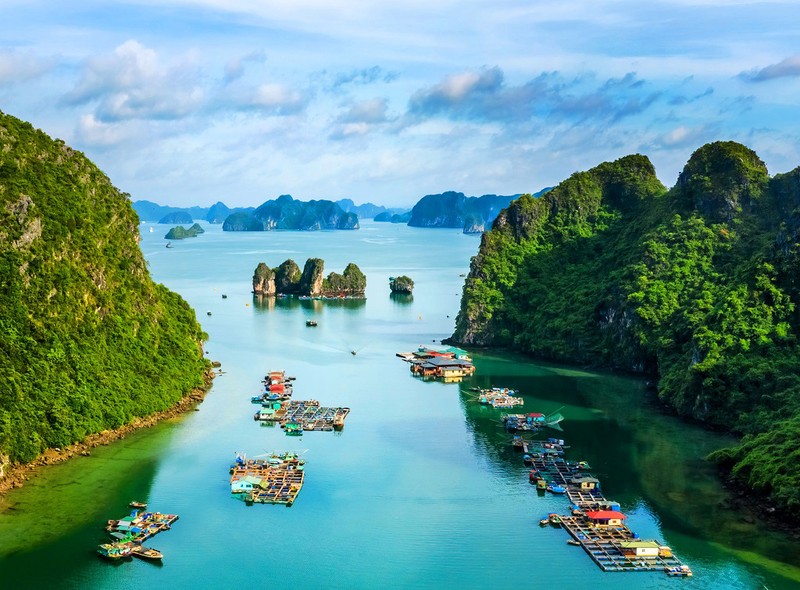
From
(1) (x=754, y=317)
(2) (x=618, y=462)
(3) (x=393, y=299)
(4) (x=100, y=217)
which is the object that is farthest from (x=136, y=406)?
(3) (x=393, y=299)

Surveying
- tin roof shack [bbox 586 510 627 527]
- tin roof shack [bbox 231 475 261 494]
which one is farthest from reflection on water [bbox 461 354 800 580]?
tin roof shack [bbox 231 475 261 494]

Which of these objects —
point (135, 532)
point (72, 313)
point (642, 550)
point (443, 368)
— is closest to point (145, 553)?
point (135, 532)

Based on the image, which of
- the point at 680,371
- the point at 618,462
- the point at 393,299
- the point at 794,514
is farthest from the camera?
the point at 393,299

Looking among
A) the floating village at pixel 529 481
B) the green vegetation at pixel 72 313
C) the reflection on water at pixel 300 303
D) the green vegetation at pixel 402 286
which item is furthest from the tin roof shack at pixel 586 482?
the green vegetation at pixel 402 286

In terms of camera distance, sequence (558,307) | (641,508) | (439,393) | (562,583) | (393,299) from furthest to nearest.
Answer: (393,299) < (558,307) < (439,393) < (641,508) < (562,583)

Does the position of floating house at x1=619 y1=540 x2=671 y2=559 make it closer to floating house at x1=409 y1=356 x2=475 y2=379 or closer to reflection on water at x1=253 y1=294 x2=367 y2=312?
floating house at x1=409 y1=356 x2=475 y2=379

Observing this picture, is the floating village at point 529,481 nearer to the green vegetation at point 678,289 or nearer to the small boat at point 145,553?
the small boat at point 145,553

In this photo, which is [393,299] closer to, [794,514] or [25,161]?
[25,161]

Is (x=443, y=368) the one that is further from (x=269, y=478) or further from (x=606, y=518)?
(x=606, y=518)
